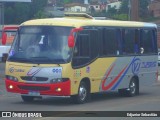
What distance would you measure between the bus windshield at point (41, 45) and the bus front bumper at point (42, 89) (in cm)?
71

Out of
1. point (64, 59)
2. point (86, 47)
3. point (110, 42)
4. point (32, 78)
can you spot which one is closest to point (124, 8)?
point (110, 42)

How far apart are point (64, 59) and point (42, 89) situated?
113cm

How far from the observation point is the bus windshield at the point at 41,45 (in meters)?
20.9

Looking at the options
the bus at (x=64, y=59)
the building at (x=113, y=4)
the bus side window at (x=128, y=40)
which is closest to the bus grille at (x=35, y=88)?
the bus at (x=64, y=59)

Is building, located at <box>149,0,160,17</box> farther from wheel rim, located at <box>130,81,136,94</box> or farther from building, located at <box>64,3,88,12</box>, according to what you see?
wheel rim, located at <box>130,81,136,94</box>

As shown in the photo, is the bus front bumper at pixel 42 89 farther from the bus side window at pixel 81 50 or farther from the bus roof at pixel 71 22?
the bus roof at pixel 71 22

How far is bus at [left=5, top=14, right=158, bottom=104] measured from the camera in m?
20.7

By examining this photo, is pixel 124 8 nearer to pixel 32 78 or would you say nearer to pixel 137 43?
pixel 137 43

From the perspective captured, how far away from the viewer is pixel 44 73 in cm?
2064

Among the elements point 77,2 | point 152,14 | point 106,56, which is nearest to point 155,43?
point 106,56

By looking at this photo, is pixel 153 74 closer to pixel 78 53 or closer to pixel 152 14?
pixel 78 53

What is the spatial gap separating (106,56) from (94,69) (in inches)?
42.9

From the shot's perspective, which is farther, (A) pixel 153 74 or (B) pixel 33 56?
(A) pixel 153 74

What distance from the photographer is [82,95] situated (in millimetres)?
Result: 21500
